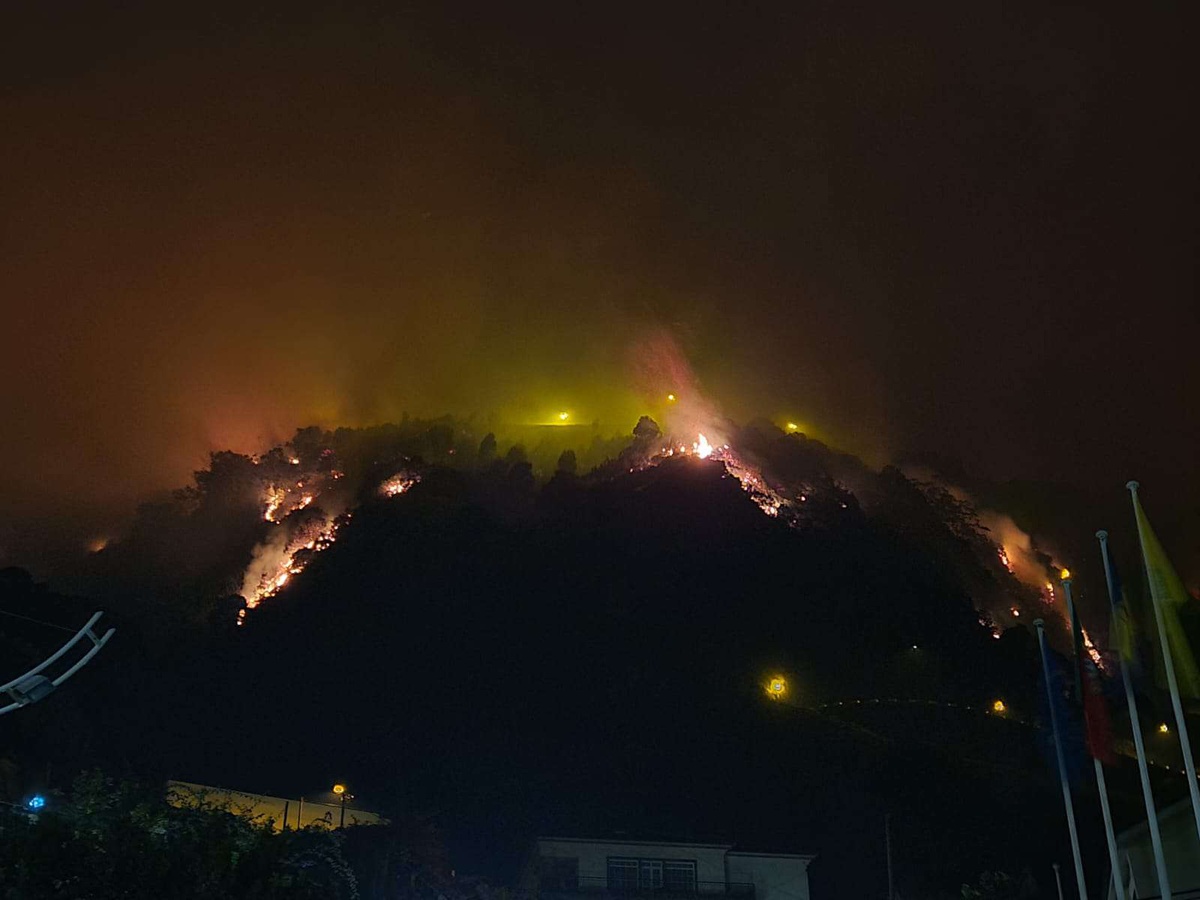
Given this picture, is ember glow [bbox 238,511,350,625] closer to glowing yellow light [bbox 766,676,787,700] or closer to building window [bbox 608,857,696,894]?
glowing yellow light [bbox 766,676,787,700]

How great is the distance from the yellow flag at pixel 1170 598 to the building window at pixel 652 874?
87.6ft

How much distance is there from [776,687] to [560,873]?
34.4 m

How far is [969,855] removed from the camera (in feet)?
176

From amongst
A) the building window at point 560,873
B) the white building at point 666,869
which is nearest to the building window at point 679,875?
the white building at point 666,869

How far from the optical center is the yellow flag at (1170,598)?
17141 millimetres

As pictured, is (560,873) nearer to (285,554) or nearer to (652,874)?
(652,874)

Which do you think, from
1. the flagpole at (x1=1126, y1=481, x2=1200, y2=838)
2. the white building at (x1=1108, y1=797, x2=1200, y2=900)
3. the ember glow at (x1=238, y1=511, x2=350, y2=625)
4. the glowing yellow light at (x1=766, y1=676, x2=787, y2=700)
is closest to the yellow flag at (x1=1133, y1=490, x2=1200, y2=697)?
the flagpole at (x1=1126, y1=481, x2=1200, y2=838)

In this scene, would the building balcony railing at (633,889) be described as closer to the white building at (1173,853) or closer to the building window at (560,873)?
the building window at (560,873)

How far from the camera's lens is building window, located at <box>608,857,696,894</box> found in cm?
4012

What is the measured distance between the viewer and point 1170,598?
17.3 metres

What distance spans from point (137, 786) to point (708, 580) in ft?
220

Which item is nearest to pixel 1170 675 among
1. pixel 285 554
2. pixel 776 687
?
pixel 776 687

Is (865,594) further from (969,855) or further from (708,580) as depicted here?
(969,855)

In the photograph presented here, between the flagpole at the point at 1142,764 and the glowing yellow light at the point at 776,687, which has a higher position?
the glowing yellow light at the point at 776,687
